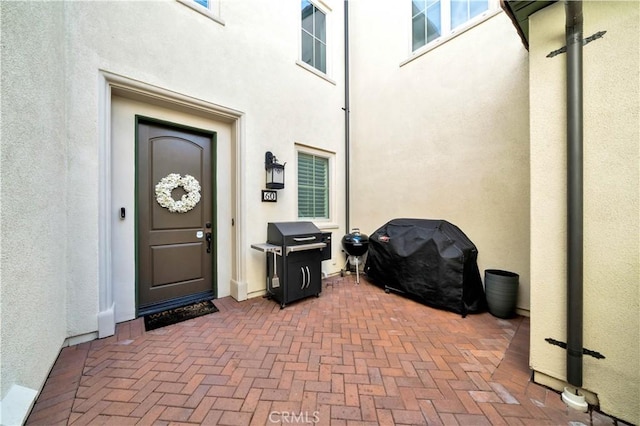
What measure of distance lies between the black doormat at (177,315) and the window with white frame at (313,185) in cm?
211

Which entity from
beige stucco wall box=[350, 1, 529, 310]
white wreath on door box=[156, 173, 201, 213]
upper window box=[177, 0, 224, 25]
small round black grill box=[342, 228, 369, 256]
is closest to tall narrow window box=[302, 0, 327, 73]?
beige stucco wall box=[350, 1, 529, 310]

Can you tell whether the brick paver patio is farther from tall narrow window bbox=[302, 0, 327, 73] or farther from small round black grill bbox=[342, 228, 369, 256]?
tall narrow window bbox=[302, 0, 327, 73]

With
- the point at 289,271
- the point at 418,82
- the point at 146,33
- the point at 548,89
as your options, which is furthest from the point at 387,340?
the point at 146,33

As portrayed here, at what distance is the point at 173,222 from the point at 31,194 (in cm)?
152

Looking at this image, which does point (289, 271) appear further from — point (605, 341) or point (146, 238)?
point (605, 341)

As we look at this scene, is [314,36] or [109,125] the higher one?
[314,36]

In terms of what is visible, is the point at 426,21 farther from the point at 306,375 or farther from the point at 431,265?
the point at 306,375

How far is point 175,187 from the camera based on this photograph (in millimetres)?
3092

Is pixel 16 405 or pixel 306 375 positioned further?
pixel 306 375

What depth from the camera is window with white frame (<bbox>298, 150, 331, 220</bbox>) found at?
4406 millimetres

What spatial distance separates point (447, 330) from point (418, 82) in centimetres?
393

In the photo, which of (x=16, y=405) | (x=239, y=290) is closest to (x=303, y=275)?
(x=239, y=290)

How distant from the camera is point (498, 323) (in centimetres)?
274

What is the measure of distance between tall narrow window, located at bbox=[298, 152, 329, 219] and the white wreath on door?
1.80m
